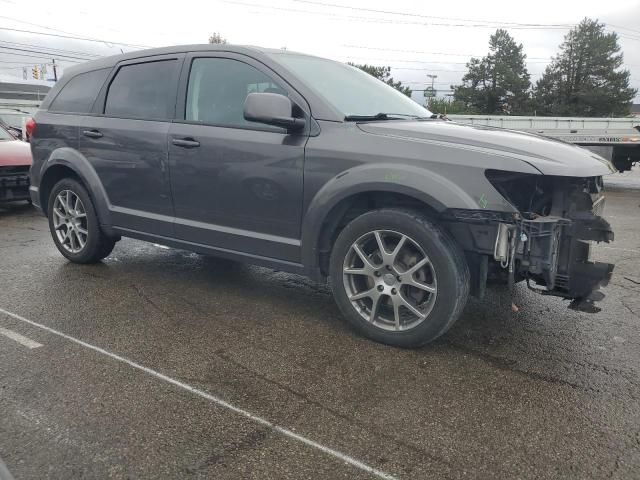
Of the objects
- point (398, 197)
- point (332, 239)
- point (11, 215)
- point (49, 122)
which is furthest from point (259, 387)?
point (11, 215)

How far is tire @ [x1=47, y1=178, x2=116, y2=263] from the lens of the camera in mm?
4941

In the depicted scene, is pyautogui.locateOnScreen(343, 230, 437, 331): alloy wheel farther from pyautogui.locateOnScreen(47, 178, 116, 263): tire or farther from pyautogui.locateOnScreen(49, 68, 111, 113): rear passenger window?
pyautogui.locateOnScreen(49, 68, 111, 113): rear passenger window

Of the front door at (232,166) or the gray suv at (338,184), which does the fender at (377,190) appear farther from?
the front door at (232,166)

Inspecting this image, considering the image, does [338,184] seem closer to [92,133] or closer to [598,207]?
[598,207]

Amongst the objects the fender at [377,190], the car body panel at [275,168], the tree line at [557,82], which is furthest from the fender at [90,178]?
the tree line at [557,82]

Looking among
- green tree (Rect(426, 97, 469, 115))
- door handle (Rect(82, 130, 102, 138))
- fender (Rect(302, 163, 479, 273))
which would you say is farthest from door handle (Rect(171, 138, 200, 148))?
green tree (Rect(426, 97, 469, 115))

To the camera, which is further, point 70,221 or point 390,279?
point 70,221

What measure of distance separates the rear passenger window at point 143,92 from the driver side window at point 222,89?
237 mm

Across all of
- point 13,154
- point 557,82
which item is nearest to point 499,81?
point 557,82

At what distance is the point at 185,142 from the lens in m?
4.08

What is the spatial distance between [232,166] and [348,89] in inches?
40.6

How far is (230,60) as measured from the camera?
4.03 m

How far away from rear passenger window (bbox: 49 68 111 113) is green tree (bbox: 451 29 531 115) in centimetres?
5897

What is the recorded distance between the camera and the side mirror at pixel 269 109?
3.44m
